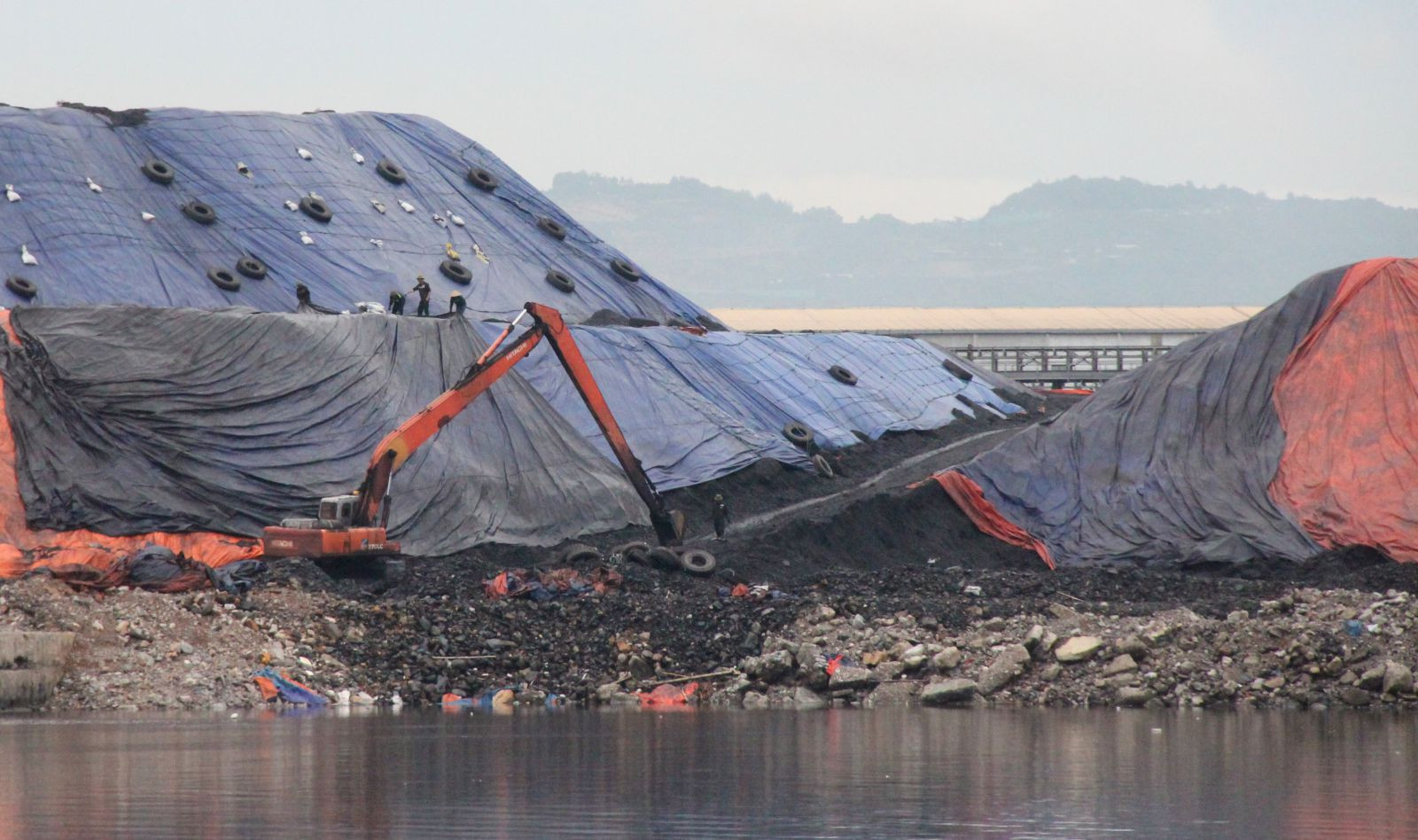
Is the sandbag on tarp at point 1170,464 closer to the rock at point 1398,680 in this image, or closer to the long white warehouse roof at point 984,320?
the rock at point 1398,680

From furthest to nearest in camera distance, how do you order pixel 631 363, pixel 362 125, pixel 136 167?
pixel 362 125 → pixel 136 167 → pixel 631 363

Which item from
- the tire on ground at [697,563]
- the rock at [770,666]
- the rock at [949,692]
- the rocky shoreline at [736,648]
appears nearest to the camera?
the rocky shoreline at [736,648]

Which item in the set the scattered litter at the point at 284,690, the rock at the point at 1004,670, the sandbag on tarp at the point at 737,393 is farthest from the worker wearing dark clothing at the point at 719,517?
the scattered litter at the point at 284,690

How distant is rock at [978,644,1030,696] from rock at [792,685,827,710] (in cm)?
228

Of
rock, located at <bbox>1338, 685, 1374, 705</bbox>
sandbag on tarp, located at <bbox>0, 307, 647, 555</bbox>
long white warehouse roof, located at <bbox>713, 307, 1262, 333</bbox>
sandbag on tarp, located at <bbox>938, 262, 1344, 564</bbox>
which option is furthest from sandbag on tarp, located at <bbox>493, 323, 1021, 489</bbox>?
long white warehouse roof, located at <bbox>713, 307, 1262, 333</bbox>

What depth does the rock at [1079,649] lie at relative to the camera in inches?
1097

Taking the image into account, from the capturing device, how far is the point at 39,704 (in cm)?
2788

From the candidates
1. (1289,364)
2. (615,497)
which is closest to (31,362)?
(615,497)

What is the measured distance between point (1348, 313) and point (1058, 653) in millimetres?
16161

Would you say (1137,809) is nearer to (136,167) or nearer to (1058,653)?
(1058,653)

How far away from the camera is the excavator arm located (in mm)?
33938

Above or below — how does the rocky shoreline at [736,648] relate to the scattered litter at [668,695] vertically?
above

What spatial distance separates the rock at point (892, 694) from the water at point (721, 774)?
62.7 inches

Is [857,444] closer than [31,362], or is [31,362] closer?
[31,362]
